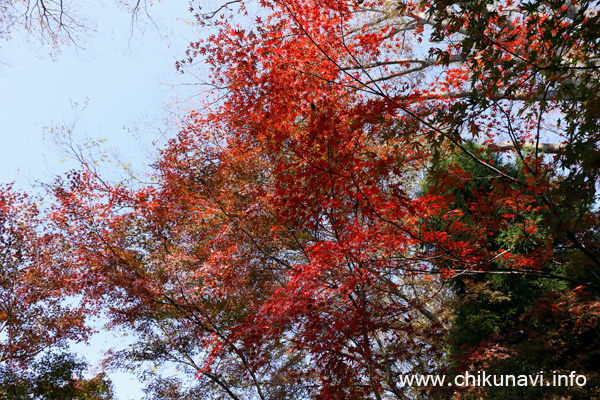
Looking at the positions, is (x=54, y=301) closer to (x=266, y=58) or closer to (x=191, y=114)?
(x=191, y=114)

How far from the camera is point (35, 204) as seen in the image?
31.4ft

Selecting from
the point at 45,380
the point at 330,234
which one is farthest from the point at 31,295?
the point at 330,234

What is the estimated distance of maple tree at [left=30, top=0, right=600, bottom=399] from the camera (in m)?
4.84

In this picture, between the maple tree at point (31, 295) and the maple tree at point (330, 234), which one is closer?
the maple tree at point (330, 234)

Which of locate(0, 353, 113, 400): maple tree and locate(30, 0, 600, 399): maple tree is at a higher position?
locate(30, 0, 600, 399): maple tree

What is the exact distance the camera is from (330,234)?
7.62 meters

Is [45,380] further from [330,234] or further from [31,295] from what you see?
[330,234]

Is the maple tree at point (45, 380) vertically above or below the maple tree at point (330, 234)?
below

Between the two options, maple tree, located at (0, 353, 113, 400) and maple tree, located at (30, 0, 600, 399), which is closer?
maple tree, located at (30, 0, 600, 399)

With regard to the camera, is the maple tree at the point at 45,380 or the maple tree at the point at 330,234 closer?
the maple tree at the point at 330,234

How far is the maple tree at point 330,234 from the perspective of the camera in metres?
4.84

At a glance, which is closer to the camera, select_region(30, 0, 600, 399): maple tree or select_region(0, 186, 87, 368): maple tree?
select_region(30, 0, 600, 399): maple tree

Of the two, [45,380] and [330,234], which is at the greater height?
[330,234]

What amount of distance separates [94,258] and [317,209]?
520cm
